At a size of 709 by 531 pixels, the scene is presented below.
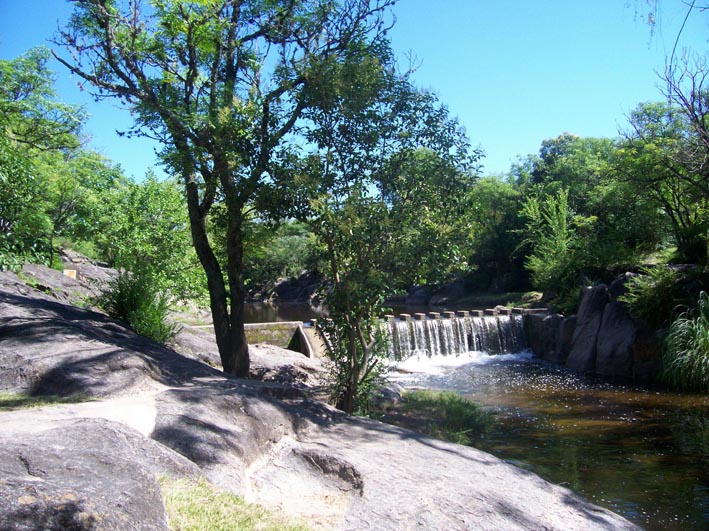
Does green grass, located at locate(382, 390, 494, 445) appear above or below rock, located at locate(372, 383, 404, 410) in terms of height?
below

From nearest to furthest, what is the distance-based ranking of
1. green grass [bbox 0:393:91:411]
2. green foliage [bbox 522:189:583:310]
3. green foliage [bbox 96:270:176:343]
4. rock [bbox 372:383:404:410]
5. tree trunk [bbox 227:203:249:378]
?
green grass [bbox 0:393:91:411]
tree trunk [bbox 227:203:249:378]
green foliage [bbox 96:270:176:343]
rock [bbox 372:383:404:410]
green foliage [bbox 522:189:583:310]

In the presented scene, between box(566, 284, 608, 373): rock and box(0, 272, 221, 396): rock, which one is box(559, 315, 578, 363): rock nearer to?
box(566, 284, 608, 373): rock

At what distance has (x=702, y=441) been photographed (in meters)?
9.30

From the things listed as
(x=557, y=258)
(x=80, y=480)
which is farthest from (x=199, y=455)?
(x=557, y=258)

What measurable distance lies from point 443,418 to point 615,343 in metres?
8.03

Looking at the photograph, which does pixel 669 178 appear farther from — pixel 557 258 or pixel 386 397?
pixel 386 397

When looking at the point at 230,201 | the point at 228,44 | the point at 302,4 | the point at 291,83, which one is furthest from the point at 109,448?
the point at 302,4

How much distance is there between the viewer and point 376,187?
7.93 m

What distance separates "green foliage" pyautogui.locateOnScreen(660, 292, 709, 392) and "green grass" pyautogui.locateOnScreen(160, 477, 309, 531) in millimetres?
12114

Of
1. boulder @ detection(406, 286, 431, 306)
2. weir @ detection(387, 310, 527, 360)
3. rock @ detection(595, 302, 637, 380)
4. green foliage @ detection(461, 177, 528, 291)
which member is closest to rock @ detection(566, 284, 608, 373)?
rock @ detection(595, 302, 637, 380)

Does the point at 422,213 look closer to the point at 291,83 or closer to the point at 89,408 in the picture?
the point at 291,83

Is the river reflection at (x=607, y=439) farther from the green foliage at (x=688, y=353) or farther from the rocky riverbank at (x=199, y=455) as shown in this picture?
the rocky riverbank at (x=199, y=455)

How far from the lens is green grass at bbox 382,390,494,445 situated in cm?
926

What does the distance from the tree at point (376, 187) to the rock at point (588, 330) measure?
425 inches
